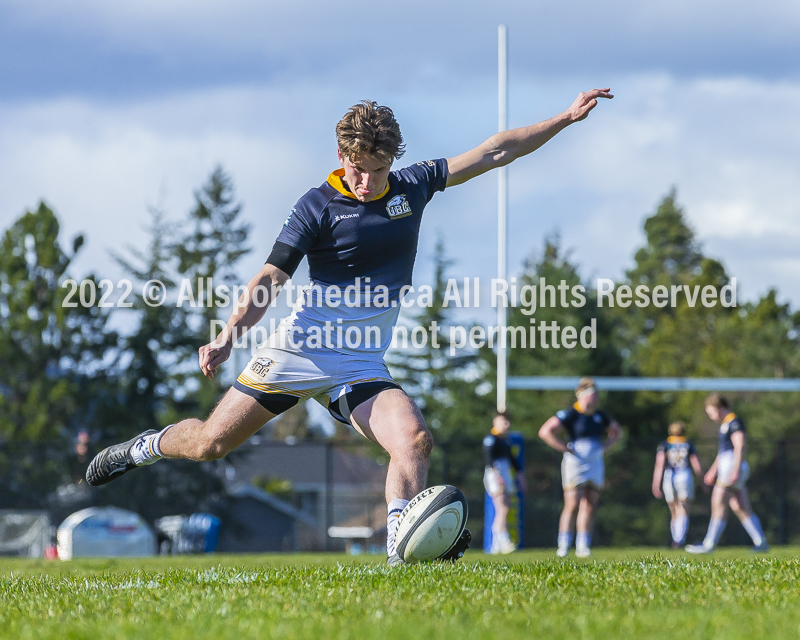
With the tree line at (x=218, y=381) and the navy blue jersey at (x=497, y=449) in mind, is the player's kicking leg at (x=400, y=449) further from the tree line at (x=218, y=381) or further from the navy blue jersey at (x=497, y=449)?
the tree line at (x=218, y=381)

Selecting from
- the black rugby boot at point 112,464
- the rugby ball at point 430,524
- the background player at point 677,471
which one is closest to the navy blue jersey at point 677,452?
the background player at point 677,471

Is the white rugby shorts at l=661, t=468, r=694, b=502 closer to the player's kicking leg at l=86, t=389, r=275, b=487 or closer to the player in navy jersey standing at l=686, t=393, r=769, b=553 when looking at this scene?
the player in navy jersey standing at l=686, t=393, r=769, b=553

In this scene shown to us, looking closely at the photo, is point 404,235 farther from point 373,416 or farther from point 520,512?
point 520,512

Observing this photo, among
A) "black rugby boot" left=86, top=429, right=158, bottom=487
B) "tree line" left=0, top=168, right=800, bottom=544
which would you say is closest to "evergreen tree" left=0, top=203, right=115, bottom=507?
"tree line" left=0, top=168, right=800, bottom=544

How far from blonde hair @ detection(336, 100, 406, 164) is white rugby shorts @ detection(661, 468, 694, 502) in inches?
502

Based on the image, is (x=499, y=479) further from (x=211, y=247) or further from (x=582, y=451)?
(x=211, y=247)

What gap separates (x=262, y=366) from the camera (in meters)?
5.29

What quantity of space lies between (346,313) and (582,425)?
A: 781 cm

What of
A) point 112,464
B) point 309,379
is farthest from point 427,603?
point 112,464

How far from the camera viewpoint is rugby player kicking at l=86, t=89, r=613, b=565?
5035 millimetres

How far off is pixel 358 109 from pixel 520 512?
→ 1439 cm

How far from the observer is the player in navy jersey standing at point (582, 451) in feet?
40.8

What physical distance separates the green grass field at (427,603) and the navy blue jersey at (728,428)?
27.9 ft

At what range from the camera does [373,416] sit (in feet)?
16.7
